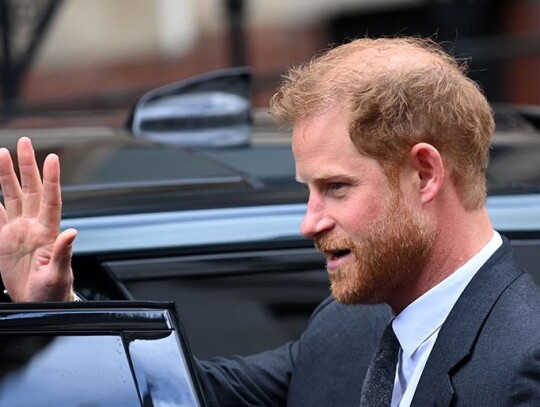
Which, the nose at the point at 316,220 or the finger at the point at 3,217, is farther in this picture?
the finger at the point at 3,217

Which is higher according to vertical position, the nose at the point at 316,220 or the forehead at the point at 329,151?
the forehead at the point at 329,151

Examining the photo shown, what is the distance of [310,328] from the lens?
2592 mm

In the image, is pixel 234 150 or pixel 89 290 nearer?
pixel 89 290

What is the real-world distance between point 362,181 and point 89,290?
0.75 metres

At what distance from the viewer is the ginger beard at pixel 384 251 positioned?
216 centimetres

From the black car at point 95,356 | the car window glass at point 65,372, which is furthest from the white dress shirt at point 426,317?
the car window glass at point 65,372

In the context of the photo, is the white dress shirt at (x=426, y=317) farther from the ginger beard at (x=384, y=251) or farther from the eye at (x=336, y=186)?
the eye at (x=336, y=186)

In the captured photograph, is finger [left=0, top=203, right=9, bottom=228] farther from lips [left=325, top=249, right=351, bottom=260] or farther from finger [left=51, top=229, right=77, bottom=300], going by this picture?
Result: lips [left=325, top=249, right=351, bottom=260]

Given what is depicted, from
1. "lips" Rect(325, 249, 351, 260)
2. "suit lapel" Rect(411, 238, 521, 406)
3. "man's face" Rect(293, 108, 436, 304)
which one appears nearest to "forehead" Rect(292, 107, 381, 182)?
"man's face" Rect(293, 108, 436, 304)

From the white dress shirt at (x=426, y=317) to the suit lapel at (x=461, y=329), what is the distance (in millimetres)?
22

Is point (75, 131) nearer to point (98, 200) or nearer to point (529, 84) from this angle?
point (98, 200)

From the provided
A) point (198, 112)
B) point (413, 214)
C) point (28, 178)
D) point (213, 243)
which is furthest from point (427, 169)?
point (198, 112)

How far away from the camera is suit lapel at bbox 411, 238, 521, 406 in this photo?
2.12 meters

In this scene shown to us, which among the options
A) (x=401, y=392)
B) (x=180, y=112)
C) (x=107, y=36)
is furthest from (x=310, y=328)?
(x=107, y=36)
